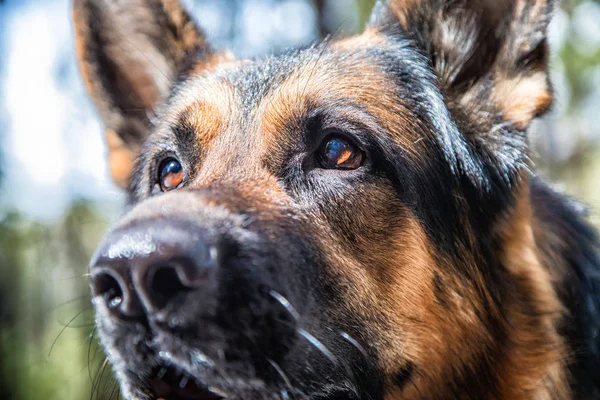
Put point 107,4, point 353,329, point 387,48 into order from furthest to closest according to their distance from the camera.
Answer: point 107,4 → point 387,48 → point 353,329

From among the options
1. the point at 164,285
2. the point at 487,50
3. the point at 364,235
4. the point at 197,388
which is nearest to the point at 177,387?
the point at 197,388

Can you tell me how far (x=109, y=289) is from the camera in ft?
6.26

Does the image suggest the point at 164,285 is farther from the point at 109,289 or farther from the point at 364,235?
the point at 364,235

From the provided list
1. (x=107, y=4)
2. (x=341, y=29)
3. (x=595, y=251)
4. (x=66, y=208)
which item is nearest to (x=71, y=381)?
(x=66, y=208)

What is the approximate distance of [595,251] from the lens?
312 cm

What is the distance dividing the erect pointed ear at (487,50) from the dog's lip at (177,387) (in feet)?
6.16

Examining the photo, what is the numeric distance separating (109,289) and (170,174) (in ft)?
4.11

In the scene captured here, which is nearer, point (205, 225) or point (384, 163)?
point (205, 225)

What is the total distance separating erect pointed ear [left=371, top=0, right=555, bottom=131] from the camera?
8.73 ft

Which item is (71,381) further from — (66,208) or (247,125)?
(247,125)

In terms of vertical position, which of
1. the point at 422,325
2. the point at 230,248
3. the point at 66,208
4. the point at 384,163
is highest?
the point at 384,163

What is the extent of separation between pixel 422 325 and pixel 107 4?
2.91 m

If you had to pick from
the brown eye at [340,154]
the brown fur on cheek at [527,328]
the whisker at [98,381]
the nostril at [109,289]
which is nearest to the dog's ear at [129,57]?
the whisker at [98,381]

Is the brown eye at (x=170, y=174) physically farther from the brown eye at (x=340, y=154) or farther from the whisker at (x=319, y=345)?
the whisker at (x=319, y=345)
